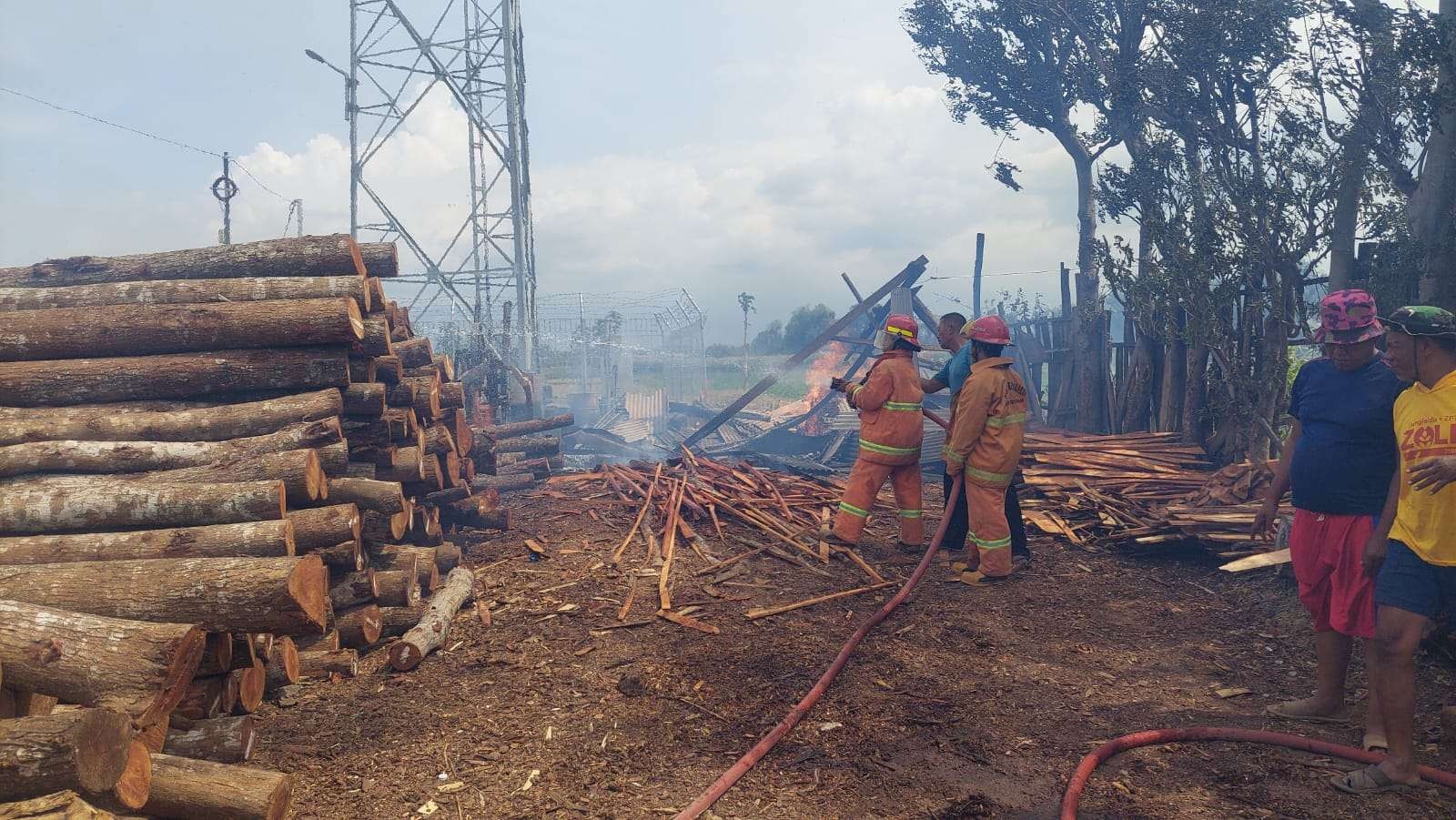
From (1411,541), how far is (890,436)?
13.8ft

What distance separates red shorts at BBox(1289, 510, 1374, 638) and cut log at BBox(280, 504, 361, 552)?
551cm

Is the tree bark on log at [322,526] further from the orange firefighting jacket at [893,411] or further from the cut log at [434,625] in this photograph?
the orange firefighting jacket at [893,411]

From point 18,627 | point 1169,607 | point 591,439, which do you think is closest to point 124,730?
point 18,627

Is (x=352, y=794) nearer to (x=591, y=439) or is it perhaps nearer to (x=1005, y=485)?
(x=1005, y=485)

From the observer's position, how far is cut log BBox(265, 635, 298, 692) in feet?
15.1

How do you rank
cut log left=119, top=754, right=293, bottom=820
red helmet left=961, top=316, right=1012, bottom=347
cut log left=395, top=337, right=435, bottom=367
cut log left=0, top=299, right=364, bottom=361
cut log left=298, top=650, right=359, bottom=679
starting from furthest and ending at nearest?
cut log left=395, top=337, right=435, bottom=367 < red helmet left=961, top=316, right=1012, bottom=347 < cut log left=0, top=299, right=364, bottom=361 < cut log left=298, top=650, right=359, bottom=679 < cut log left=119, top=754, right=293, bottom=820

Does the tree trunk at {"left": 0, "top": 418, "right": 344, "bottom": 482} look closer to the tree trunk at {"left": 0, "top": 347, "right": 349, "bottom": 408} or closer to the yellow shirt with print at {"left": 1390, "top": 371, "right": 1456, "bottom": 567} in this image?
the tree trunk at {"left": 0, "top": 347, "right": 349, "bottom": 408}

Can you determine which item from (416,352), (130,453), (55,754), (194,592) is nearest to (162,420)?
(130,453)

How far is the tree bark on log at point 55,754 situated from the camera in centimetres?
257

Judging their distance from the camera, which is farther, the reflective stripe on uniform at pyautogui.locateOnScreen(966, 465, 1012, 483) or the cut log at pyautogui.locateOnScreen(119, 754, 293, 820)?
the reflective stripe on uniform at pyautogui.locateOnScreen(966, 465, 1012, 483)

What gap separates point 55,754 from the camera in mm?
2594

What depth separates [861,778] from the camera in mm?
3613

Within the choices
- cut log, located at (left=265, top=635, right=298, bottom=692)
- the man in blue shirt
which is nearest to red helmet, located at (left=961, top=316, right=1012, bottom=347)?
the man in blue shirt

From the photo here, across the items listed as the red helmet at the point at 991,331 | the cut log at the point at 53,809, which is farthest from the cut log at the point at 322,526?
the red helmet at the point at 991,331
